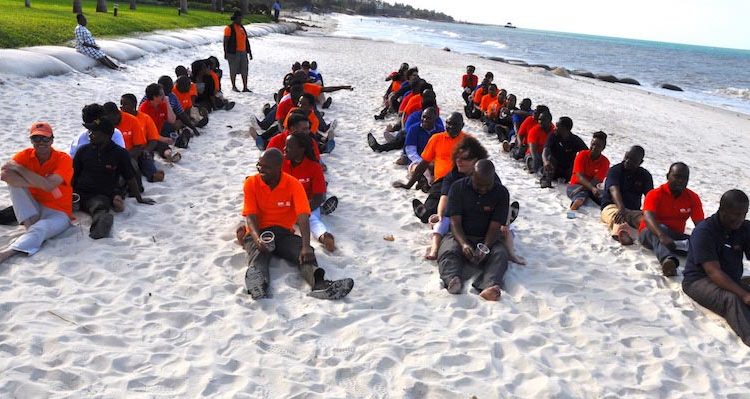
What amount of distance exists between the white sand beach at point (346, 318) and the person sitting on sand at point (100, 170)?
210 mm

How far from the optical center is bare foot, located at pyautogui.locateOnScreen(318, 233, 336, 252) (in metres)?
5.64

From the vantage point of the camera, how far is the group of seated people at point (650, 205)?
473 cm

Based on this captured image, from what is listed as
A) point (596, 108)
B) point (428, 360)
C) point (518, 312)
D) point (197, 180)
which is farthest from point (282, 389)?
point (596, 108)

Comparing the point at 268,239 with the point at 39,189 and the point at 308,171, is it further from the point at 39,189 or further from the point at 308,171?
the point at 39,189

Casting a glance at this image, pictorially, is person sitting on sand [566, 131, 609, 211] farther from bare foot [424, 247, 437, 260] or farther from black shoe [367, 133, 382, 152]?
black shoe [367, 133, 382, 152]

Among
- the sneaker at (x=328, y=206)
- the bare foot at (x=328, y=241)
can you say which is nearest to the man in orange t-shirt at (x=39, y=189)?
the bare foot at (x=328, y=241)

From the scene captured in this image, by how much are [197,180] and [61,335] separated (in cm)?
390

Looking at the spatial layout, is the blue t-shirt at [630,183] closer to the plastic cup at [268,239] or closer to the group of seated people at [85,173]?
the plastic cup at [268,239]

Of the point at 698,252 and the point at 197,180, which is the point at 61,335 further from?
the point at 698,252

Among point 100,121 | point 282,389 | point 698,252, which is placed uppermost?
point 100,121

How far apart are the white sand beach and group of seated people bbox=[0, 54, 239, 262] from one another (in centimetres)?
16

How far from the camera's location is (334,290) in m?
4.73

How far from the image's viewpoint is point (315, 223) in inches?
232

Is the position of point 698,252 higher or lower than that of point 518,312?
higher
